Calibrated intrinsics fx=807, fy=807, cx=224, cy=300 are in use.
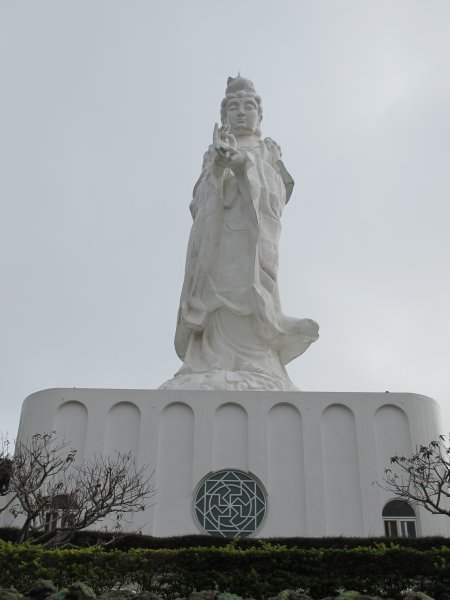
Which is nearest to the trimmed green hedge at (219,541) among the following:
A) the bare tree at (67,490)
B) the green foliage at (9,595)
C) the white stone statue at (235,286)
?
the bare tree at (67,490)

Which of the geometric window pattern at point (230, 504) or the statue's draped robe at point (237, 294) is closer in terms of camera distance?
the geometric window pattern at point (230, 504)

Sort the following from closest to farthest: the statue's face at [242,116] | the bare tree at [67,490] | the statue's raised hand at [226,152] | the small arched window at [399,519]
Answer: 1. the bare tree at [67,490]
2. the small arched window at [399,519]
3. the statue's raised hand at [226,152]
4. the statue's face at [242,116]

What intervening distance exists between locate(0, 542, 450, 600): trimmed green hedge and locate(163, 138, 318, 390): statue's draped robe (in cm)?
616

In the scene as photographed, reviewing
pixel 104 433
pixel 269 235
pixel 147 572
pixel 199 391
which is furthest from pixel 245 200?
pixel 147 572

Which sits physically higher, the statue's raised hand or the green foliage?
the statue's raised hand

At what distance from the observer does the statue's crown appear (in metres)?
18.6

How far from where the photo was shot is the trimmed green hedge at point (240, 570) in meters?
8.52

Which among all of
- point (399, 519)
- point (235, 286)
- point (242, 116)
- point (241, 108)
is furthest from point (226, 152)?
point (399, 519)

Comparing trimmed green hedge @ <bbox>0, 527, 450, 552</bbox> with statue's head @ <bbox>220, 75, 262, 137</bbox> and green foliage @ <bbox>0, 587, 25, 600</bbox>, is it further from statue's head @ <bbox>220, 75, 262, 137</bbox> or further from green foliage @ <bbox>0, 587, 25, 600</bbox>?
statue's head @ <bbox>220, 75, 262, 137</bbox>

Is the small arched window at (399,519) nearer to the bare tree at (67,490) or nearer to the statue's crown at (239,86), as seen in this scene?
the bare tree at (67,490)

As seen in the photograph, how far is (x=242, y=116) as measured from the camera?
1822cm

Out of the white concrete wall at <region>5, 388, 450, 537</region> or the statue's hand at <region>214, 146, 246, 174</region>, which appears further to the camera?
the statue's hand at <region>214, 146, 246, 174</region>

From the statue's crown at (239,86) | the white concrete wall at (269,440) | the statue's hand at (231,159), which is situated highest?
the statue's crown at (239,86)

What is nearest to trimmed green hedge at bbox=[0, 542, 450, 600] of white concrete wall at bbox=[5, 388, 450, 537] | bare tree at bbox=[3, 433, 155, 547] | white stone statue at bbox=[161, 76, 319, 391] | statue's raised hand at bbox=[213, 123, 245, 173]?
bare tree at bbox=[3, 433, 155, 547]
